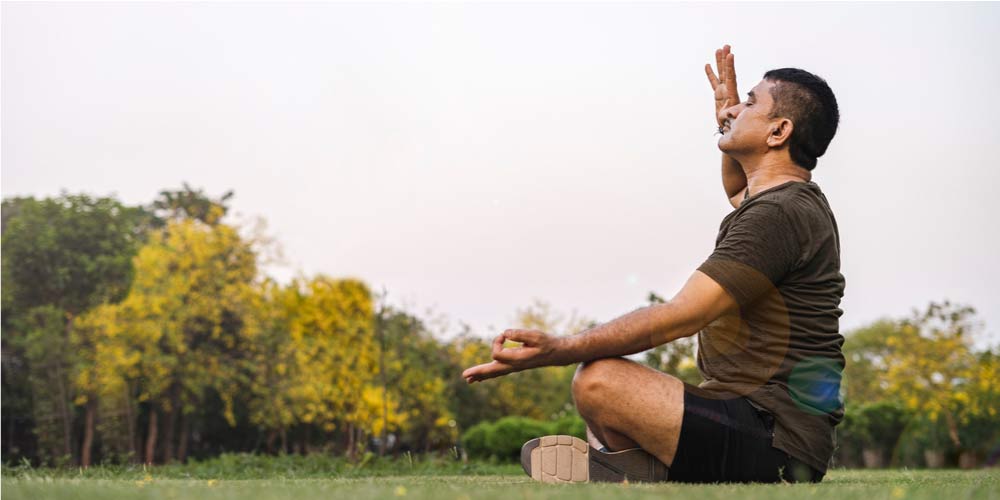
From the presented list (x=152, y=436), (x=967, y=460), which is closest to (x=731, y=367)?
(x=967, y=460)

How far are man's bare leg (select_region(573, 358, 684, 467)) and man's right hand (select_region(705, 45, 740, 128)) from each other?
1782 mm

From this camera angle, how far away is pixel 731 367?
3580 millimetres

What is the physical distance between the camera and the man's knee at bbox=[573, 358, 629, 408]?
3340 millimetres

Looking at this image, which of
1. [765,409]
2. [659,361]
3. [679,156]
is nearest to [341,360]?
[659,361]

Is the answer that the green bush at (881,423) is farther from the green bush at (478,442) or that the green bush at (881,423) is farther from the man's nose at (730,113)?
the man's nose at (730,113)

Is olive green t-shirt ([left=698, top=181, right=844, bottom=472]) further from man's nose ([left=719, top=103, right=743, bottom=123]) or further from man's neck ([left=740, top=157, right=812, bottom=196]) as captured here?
man's nose ([left=719, top=103, right=743, bottom=123])

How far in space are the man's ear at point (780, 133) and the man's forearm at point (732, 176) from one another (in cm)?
68

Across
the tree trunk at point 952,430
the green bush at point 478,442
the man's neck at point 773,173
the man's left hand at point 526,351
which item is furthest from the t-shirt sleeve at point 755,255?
the tree trunk at point 952,430

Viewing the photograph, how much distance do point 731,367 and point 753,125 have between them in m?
1.07

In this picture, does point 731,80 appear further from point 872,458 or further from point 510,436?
point 872,458

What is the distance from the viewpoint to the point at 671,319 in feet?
10.6

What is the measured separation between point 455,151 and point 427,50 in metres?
2.99

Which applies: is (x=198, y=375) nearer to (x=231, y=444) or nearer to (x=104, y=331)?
(x=104, y=331)

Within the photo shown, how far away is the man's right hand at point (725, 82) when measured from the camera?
15.3ft
